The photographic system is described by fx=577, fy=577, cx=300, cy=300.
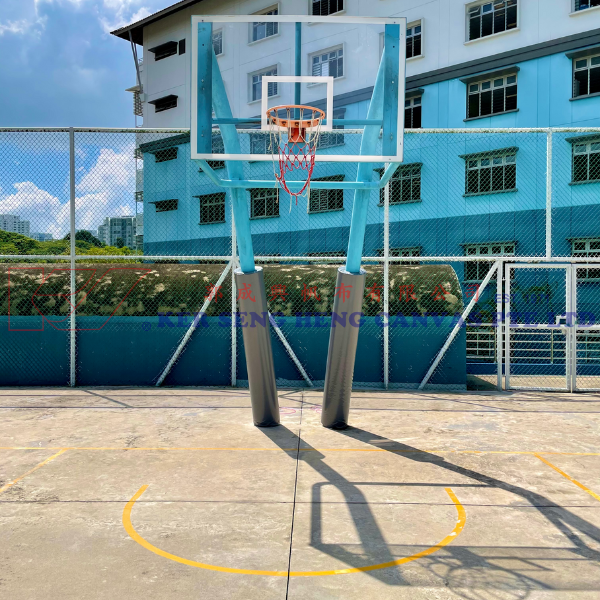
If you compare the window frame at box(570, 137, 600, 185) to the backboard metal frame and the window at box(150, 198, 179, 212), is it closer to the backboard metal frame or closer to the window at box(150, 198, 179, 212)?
the window at box(150, 198, 179, 212)

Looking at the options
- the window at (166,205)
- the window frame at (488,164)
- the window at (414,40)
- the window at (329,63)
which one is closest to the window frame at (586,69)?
the window frame at (488,164)

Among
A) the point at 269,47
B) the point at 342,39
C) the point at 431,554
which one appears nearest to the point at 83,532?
the point at 431,554

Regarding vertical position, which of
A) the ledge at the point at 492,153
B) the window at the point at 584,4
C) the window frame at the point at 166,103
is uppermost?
the window frame at the point at 166,103

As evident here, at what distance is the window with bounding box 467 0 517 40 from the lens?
2014cm

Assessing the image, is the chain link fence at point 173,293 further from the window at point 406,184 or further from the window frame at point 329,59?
the window frame at point 329,59

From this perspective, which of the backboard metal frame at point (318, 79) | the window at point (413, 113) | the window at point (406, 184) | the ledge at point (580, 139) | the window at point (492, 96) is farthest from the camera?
the window at point (413, 113)

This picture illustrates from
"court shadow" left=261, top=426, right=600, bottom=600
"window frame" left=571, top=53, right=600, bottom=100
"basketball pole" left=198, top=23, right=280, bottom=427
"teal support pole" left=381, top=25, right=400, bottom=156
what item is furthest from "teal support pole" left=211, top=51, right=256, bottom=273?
"window frame" left=571, top=53, right=600, bottom=100

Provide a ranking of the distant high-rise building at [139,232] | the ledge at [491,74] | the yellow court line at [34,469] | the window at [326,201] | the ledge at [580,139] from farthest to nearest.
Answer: the ledge at [491,74] < the ledge at [580,139] < the window at [326,201] < the distant high-rise building at [139,232] < the yellow court line at [34,469]

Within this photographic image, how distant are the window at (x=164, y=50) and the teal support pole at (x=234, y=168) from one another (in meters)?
27.1

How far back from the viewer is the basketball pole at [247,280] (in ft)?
20.2

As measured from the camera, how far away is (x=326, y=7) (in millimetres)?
24531

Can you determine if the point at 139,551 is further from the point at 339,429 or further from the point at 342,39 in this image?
the point at 342,39

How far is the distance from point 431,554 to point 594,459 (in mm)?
3011

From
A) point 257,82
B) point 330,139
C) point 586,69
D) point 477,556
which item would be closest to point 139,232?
point 330,139
